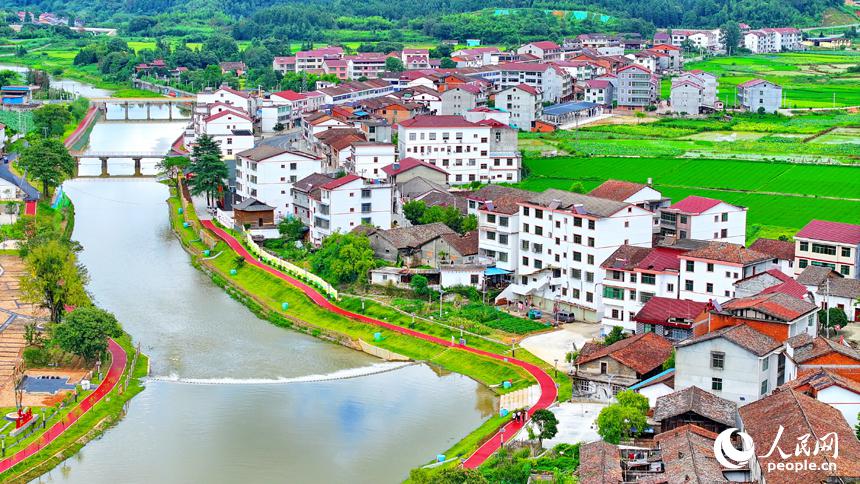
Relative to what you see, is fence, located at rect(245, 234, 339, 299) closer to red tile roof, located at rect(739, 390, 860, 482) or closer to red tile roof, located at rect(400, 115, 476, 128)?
red tile roof, located at rect(400, 115, 476, 128)

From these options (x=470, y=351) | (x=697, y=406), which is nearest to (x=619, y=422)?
(x=697, y=406)

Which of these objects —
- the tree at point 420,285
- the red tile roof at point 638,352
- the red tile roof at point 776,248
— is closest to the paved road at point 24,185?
the tree at point 420,285

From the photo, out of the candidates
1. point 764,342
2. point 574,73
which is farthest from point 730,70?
point 764,342

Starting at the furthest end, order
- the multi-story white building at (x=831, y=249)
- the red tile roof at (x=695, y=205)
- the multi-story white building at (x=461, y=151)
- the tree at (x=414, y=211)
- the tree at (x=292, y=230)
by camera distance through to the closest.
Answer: the multi-story white building at (x=461, y=151) → the tree at (x=292, y=230) → the tree at (x=414, y=211) → the red tile roof at (x=695, y=205) → the multi-story white building at (x=831, y=249)

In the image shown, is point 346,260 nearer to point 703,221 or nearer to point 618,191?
point 618,191

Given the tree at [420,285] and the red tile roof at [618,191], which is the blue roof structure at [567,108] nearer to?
the red tile roof at [618,191]

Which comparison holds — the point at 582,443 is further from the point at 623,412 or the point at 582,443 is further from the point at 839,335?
the point at 839,335

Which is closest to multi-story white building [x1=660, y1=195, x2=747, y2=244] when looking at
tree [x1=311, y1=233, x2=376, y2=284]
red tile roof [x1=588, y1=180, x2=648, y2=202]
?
red tile roof [x1=588, y1=180, x2=648, y2=202]
